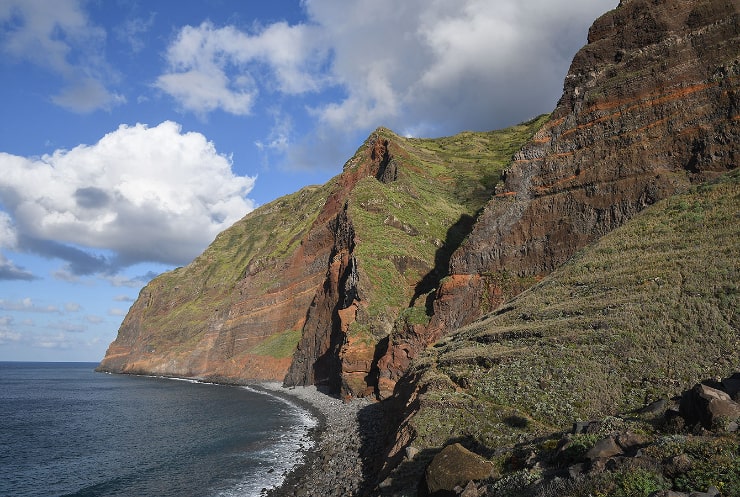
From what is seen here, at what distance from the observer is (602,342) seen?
2297cm

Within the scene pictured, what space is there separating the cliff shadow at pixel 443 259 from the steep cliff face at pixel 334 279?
0.21m

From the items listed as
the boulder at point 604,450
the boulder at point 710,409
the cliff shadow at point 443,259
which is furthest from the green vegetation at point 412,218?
the boulder at point 604,450

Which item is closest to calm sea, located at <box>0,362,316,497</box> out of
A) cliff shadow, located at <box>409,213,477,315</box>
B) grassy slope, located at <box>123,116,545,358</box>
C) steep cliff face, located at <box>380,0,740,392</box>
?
steep cliff face, located at <box>380,0,740,392</box>

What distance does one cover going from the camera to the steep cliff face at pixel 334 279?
2488 inches

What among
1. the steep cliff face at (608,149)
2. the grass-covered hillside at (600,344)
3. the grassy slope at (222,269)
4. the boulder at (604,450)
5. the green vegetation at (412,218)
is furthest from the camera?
the grassy slope at (222,269)

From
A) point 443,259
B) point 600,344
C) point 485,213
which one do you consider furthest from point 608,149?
point 443,259

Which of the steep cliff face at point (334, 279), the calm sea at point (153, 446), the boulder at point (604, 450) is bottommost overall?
the calm sea at point (153, 446)

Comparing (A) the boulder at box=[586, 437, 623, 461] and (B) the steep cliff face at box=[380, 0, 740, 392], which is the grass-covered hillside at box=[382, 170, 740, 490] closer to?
(A) the boulder at box=[586, 437, 623, 461]

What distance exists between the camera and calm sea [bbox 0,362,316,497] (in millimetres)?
29500

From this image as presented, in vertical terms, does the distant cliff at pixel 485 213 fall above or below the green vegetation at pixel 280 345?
above

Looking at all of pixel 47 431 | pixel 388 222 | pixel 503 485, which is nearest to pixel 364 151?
pixel 388 222

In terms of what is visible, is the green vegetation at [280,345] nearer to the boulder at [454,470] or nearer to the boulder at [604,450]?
the boulder at [454,470]

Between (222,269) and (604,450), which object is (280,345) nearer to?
(222,269)

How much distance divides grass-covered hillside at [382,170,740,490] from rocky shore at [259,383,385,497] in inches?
224
